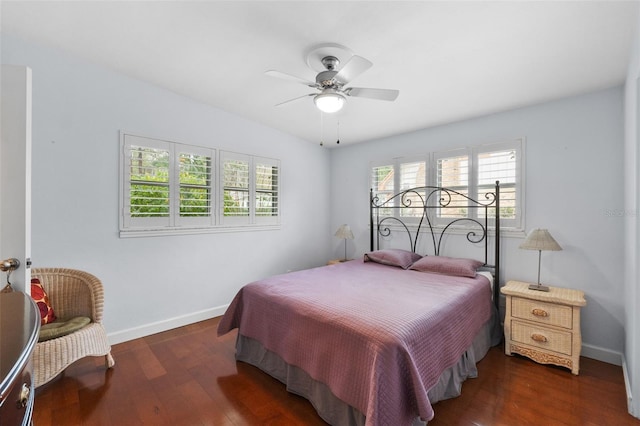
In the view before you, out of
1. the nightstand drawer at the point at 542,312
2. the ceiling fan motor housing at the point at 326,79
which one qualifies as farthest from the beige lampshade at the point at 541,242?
the ceiling fan motor housing at the point at 326,79

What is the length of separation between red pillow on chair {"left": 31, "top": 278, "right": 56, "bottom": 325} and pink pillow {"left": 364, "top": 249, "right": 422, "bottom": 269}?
3.15m

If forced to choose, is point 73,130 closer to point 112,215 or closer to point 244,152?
point 112,215

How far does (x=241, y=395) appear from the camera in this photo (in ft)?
6.78

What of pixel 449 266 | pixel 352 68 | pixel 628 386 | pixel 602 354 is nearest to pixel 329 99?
pixel 352 68

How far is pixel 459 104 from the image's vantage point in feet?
10.0

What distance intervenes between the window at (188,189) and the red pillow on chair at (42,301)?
735 millimetres

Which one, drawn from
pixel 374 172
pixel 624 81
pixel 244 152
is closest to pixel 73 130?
pixel 244 152

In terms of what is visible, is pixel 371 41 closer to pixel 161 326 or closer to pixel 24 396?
pixel 24 396

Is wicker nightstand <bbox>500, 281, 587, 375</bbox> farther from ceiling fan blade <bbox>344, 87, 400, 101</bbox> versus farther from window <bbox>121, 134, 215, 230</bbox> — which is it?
window <bbox>121, 134, 215, 230</bbox>

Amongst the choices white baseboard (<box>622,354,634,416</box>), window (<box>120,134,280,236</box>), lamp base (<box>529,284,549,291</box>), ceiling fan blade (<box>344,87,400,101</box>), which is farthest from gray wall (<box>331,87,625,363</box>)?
window (<box>120,134,280,236</box>)

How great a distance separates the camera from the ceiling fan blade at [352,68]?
5.98ft

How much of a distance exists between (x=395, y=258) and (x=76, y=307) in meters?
3.18

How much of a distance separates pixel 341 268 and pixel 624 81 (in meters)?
3.10

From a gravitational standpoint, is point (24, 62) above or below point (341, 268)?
above
